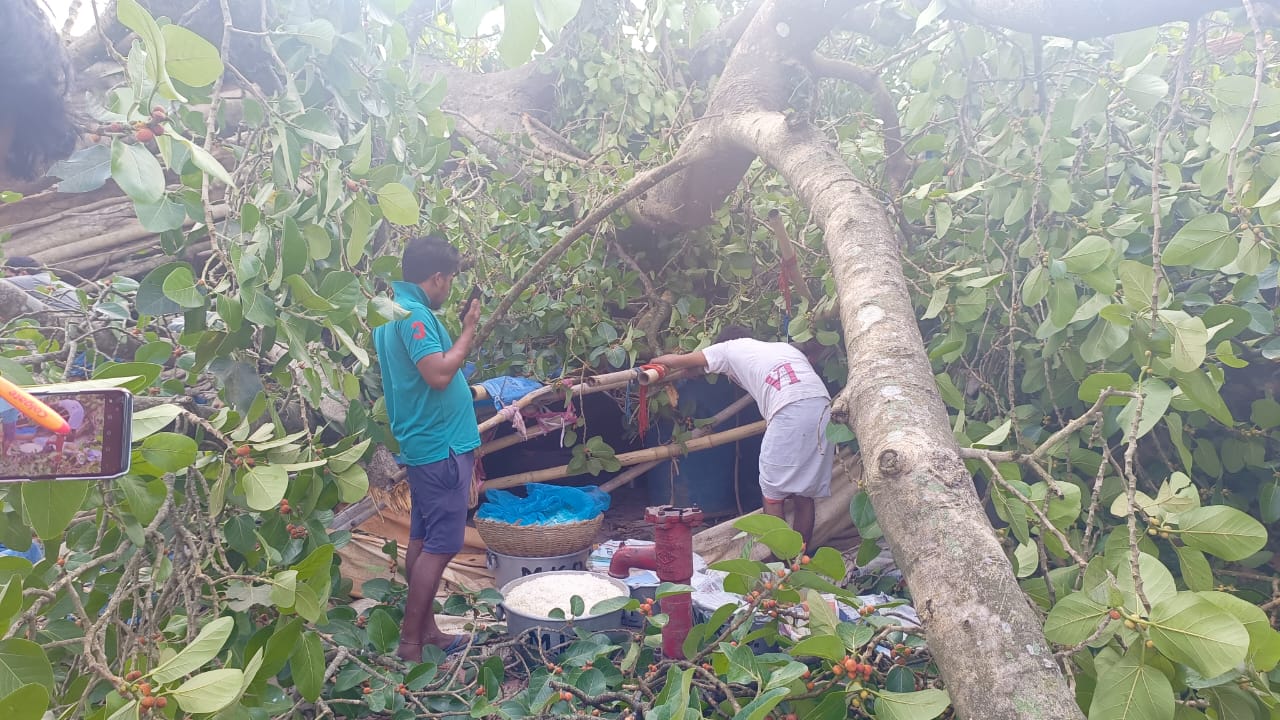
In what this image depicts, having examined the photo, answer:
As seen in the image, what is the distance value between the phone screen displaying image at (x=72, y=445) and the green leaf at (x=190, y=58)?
0.48m

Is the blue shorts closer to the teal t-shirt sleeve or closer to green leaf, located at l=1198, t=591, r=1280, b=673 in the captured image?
the teal t-shirt sleeve

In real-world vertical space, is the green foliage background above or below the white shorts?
above

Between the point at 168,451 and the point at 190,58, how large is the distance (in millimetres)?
540

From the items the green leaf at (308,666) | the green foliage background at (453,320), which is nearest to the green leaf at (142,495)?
the green foliage background at (453,320)

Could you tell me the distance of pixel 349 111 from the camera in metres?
1.55

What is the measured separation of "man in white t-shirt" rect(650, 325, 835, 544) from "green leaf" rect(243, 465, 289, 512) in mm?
2297

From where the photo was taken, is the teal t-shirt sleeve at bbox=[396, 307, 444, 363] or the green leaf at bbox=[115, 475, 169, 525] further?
the teal t-shirt sleeve at bbox=[396, 307, 444, 363]

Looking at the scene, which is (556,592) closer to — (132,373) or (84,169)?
(132,373)

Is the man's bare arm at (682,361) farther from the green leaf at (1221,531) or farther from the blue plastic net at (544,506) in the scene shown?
the green leaf at (1221,531)

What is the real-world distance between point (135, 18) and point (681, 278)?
3.13 m

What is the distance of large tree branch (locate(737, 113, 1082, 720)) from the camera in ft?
2.63

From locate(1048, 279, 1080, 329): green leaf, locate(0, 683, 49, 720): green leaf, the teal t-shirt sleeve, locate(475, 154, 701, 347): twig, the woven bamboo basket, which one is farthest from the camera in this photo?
the woven bamboo basket

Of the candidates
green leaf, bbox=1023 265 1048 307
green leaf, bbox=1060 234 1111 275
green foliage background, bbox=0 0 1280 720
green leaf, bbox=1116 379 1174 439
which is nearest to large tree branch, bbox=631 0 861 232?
green foliage background, bbox=0 0 1280 720

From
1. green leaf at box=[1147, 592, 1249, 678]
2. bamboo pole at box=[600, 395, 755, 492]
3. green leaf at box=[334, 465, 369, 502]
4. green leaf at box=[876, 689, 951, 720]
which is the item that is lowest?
bamboo pole at box=[600, 395, 755, 492]
